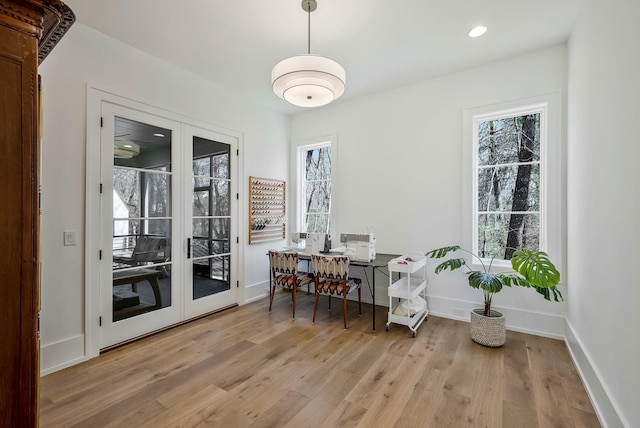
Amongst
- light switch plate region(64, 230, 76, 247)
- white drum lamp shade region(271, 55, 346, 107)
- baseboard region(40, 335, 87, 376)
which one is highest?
white drum lamp shade region(271, 55, 346, 107)

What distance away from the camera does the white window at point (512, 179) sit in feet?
10.2

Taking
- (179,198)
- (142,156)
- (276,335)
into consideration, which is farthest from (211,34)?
(276,335)

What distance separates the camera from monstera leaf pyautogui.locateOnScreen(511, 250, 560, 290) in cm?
246

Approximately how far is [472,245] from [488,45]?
7.15 ft

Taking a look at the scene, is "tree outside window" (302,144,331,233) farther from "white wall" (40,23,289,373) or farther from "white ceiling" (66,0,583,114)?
"white wall" (40,23,289,373)

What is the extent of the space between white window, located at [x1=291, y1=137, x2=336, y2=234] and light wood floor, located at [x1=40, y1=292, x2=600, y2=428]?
6.59ft

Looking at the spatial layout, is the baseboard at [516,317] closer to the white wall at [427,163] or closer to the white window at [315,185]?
the white wall at [427,163]

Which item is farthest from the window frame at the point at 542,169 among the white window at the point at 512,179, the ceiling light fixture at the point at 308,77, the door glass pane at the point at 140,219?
the door glass pane at the point at 140,219

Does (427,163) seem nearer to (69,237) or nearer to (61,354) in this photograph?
(69,237)

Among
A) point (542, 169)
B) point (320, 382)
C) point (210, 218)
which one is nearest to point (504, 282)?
point (542, 169)

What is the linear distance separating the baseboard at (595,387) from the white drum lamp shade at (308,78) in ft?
8.93

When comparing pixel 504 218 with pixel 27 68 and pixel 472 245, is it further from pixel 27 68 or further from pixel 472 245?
Result: pixel 27 68

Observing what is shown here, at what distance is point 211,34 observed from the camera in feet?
9.29

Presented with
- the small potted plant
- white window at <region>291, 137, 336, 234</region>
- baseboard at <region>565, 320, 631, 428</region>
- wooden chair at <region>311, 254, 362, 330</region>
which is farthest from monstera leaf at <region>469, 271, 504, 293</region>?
white window at <region>291, 137, 336, 234</region>
